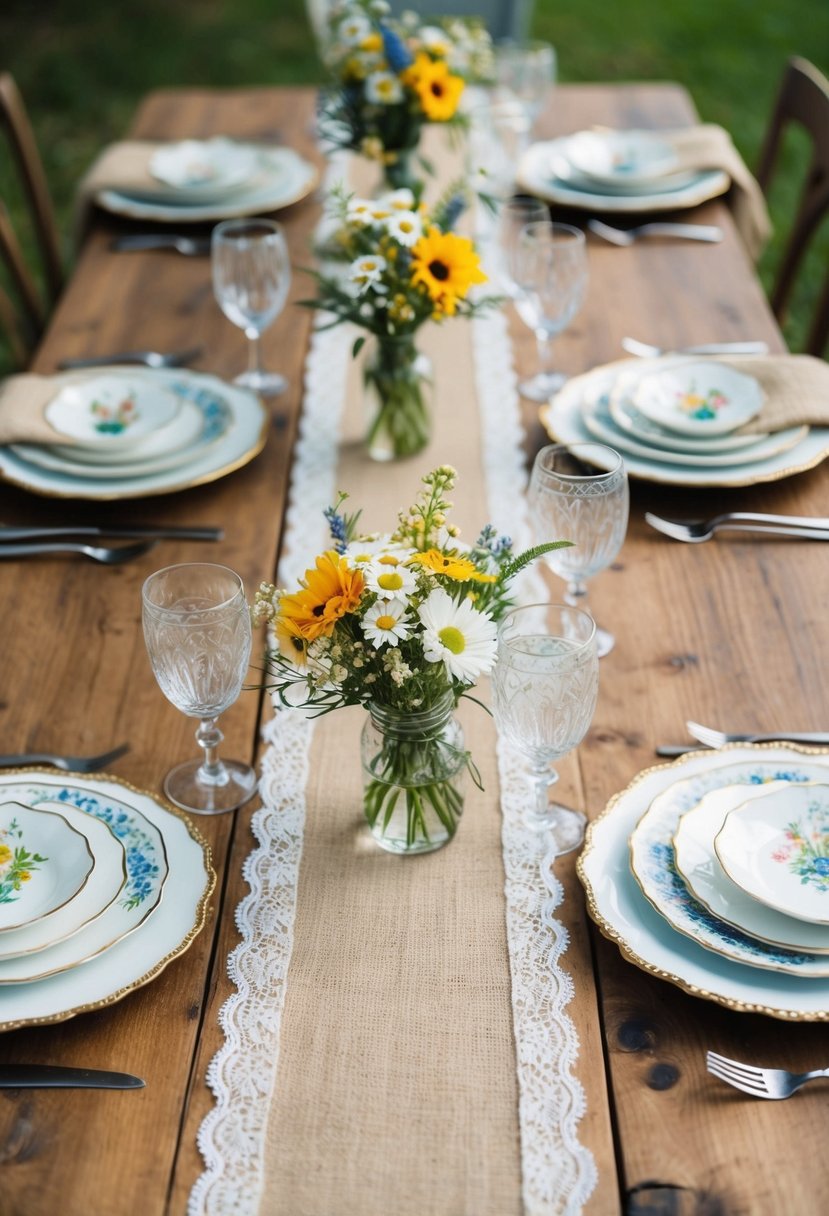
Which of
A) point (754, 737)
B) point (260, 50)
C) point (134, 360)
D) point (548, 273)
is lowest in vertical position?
point (260, 50)

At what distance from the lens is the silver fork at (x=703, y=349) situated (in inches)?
71.6

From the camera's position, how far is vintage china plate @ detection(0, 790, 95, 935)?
38.4 inches

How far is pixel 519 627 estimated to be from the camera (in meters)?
1.31

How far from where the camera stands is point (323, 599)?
3.14 feet

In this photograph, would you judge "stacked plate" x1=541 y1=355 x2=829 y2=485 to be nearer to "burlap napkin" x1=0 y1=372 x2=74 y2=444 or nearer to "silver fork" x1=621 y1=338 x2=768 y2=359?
"silver fork" x1=621 y1=338 x2=768 y2=359

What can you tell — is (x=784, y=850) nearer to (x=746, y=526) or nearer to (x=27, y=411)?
(x=746, y=526)

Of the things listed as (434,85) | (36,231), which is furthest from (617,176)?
(36,231)

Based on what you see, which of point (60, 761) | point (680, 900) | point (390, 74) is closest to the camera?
point (680, 900)

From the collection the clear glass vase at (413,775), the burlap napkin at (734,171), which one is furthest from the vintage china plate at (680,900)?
the burlap napkin at (734,171)

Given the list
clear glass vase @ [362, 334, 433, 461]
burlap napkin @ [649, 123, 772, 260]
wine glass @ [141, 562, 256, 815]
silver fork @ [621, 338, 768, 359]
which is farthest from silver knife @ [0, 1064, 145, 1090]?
burlap napkin @ [649, 123, 772, 260]

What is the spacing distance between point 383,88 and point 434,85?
0.07 meters

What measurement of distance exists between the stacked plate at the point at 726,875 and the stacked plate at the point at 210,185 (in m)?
1.52

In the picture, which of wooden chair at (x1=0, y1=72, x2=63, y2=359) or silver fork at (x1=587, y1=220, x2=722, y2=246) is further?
wooden chair at (x1=0, y1=72, x2=63, y2=359)

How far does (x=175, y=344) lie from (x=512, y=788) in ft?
3.41
